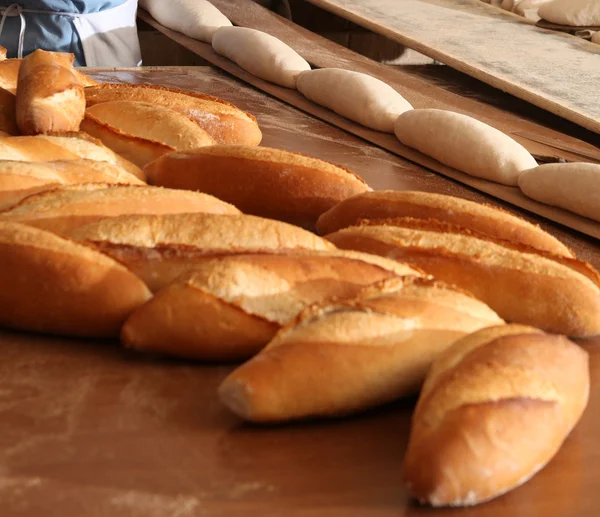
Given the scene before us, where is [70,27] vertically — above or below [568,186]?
below

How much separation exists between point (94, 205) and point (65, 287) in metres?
0.12

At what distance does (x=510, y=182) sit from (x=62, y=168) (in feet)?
2.41

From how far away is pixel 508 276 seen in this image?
87cm

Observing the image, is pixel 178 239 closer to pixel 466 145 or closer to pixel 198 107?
pixel 198 107

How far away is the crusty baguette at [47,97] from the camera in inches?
49.2

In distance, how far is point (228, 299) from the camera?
0.76 m


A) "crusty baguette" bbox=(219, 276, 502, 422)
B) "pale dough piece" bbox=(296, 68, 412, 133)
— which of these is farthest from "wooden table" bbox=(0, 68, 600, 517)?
"pale dough piece" bbox=(296, 68, 412, 133)

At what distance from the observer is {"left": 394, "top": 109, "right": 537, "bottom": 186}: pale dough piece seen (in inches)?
56.3

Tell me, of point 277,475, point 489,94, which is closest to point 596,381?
point 277,475

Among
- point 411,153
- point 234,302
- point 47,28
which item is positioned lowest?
point 47,28

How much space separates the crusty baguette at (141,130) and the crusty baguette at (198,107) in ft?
0.24

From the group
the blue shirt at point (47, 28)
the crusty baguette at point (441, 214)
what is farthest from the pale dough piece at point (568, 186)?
the blue shirt at point (47, 28)

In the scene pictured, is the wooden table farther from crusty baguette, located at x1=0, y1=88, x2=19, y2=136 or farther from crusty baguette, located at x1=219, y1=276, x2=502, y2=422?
crusty baguette, located at x1=0, y1=88, x2=19, y2=136

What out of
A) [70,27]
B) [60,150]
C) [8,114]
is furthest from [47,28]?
[60,150]
